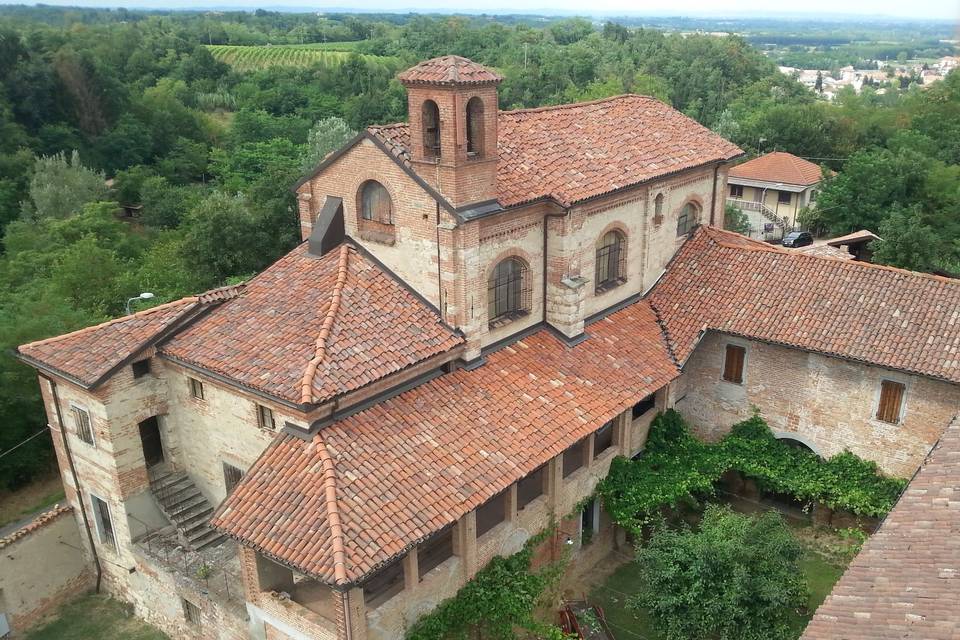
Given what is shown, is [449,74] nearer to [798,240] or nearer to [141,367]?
[141,367]

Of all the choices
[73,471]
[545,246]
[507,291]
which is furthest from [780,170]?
[73,471]

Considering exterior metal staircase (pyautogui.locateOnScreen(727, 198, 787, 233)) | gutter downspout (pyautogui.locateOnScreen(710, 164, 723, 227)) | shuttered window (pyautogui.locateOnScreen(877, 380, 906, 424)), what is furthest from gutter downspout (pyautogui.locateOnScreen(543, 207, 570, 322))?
exterior metal staircase (pyautogui.locateOnScreen(727, 198, 787, 233))

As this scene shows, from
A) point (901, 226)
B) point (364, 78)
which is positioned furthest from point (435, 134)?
point (364, 78)

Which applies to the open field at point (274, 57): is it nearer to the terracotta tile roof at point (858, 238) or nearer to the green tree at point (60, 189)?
the green tree at point (60, 189)

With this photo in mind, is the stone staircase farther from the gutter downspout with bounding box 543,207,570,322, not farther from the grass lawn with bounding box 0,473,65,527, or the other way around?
the gutter downspout with bounding box 543,207,570,322

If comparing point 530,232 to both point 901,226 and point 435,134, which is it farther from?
point 901,226

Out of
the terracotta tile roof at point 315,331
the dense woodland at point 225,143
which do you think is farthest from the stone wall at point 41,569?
the terracotta tile roof at point 315,331
